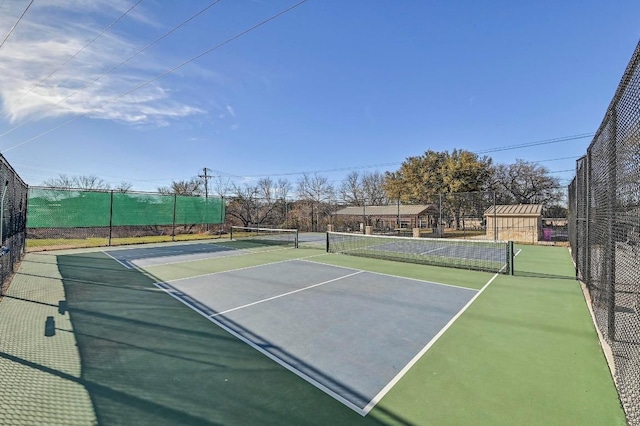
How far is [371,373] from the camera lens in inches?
124

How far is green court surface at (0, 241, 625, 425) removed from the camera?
2469 millimetres

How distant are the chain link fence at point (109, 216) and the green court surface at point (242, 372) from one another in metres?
9.46

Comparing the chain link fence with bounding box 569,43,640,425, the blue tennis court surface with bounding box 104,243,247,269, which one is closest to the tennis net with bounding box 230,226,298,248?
the blue tennis court surface with bounding box 104,243,247,269

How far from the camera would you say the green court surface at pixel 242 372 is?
2469 mm

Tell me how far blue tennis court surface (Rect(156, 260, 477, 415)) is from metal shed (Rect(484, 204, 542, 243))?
14320 mm

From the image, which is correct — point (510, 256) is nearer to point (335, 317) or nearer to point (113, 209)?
point (335, 317)

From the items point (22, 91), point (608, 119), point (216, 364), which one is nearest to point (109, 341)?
point (216, 364)

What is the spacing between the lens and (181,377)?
3018 mm

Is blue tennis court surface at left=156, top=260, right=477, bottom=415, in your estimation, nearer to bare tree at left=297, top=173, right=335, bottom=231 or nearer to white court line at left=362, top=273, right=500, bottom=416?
white court line at left=362, top=273, right=500, bottom=416

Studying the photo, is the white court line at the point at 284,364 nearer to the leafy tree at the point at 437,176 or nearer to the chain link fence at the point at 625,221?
the chain link fence at the point at 625,221

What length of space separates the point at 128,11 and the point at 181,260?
704 centimetres

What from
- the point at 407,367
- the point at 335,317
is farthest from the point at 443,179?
the point at 407,367

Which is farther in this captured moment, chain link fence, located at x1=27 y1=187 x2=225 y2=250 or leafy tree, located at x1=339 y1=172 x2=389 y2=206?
leafy tree, located at x1=339 y1=172 x2=389 y2=206

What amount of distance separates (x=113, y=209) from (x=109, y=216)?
38 cm
